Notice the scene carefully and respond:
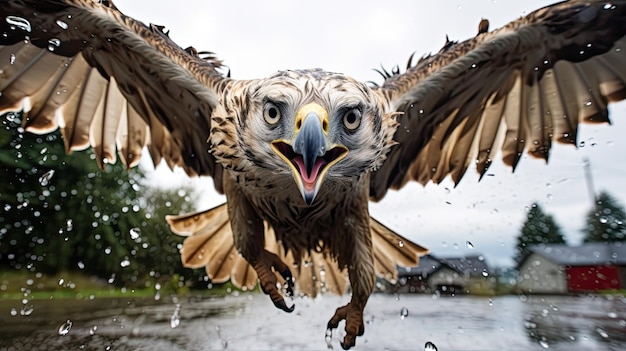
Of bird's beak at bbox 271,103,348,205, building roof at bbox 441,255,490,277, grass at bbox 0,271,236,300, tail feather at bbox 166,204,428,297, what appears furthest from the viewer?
grass at bbox 0,271,236,300

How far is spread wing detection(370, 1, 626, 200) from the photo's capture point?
303 centimetres

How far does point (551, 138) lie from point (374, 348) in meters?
1.92

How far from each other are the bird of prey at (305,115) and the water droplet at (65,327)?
0.98 metres

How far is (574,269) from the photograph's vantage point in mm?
8320

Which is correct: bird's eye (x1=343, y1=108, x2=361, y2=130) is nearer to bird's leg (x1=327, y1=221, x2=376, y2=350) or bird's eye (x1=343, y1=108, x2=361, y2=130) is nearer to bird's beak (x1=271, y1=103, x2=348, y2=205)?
bird's beak (x1=271, y1=103, x2=348, y2=205)

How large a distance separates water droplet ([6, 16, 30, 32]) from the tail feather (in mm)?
1626

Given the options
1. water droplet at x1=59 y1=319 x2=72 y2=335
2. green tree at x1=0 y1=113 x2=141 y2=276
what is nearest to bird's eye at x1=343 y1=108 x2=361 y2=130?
water droplet at x1=59 y1=319 x2=72 y2=335

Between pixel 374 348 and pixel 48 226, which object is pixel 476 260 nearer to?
pixel 374 348

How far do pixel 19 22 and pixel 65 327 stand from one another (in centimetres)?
226

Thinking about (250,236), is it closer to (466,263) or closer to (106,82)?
(106,82)

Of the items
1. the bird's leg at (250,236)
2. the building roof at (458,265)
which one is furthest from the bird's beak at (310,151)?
the building roof at (458,265)

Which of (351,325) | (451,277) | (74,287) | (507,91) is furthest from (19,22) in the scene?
(74,287)

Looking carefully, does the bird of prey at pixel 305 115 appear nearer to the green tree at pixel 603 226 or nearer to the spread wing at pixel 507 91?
the spread wing at pixel 507 91

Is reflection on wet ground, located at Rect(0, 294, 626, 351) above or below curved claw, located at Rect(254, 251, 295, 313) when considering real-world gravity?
below
